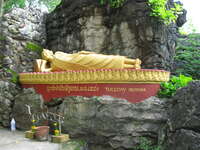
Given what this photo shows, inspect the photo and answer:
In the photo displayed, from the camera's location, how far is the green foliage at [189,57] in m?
8.27

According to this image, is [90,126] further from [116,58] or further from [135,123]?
[116,58]

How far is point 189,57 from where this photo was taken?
8797 mm

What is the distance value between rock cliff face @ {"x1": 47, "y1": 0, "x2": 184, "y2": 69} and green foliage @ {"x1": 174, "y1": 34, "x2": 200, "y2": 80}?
188 cm

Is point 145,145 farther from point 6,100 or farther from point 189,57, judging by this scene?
point 189,57

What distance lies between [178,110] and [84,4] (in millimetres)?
4679

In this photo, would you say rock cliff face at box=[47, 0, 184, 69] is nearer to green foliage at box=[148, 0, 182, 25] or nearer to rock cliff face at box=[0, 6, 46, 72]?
green foliage at box=[148, 0, 182, 25]

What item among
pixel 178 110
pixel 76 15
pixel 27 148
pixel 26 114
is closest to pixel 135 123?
pixel 178 110

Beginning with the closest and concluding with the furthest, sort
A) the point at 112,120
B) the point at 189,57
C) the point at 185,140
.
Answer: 1. the point at 185,140
2. the point at 112,120
3. the point at 189,57

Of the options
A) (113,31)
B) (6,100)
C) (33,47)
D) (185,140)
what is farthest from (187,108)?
(33,47)

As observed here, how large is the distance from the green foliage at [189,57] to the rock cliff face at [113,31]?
188cm

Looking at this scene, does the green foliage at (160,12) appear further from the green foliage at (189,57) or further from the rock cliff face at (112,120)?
the green foliage at (189,57)

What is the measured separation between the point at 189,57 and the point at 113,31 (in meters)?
3.72

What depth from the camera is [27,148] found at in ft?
13.4

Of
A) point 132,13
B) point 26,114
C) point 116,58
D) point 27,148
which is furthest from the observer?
point 132,13
